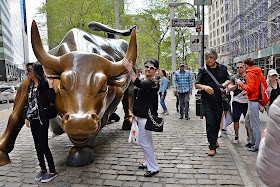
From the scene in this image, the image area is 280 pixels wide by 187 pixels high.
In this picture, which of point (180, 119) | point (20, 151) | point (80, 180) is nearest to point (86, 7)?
point (180, 119)

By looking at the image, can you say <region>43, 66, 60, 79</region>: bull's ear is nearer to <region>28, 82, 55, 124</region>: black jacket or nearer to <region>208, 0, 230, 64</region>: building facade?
<region>28, 82, 55, 124</region>: black jacket

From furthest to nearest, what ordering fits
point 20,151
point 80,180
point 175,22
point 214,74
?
point 175,22, point 20,151, point 214,74, point 80,180

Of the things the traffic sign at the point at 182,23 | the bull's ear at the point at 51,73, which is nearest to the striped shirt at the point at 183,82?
the traffic sign at the point at 182,23

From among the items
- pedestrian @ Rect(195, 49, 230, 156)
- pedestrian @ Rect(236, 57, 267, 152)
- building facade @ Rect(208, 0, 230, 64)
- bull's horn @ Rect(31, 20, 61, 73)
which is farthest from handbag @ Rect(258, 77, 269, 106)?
building facade @ Rect(208, 0, 230, 64)

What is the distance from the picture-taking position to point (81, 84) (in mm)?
3662

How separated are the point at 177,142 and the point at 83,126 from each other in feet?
10.4

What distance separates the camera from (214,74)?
5230 millimetres

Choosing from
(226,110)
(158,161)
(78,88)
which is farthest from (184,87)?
(78,88)

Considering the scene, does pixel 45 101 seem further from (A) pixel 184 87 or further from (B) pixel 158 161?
(A) pixel 184 87

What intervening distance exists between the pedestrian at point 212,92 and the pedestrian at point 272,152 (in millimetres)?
3409

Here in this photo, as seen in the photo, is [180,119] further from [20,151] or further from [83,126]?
[83,126]

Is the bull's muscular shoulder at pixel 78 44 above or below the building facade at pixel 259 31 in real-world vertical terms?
below

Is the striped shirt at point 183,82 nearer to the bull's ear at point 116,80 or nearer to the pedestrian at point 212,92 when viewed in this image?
the pedestrian at point 212,92

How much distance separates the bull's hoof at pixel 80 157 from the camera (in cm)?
445
